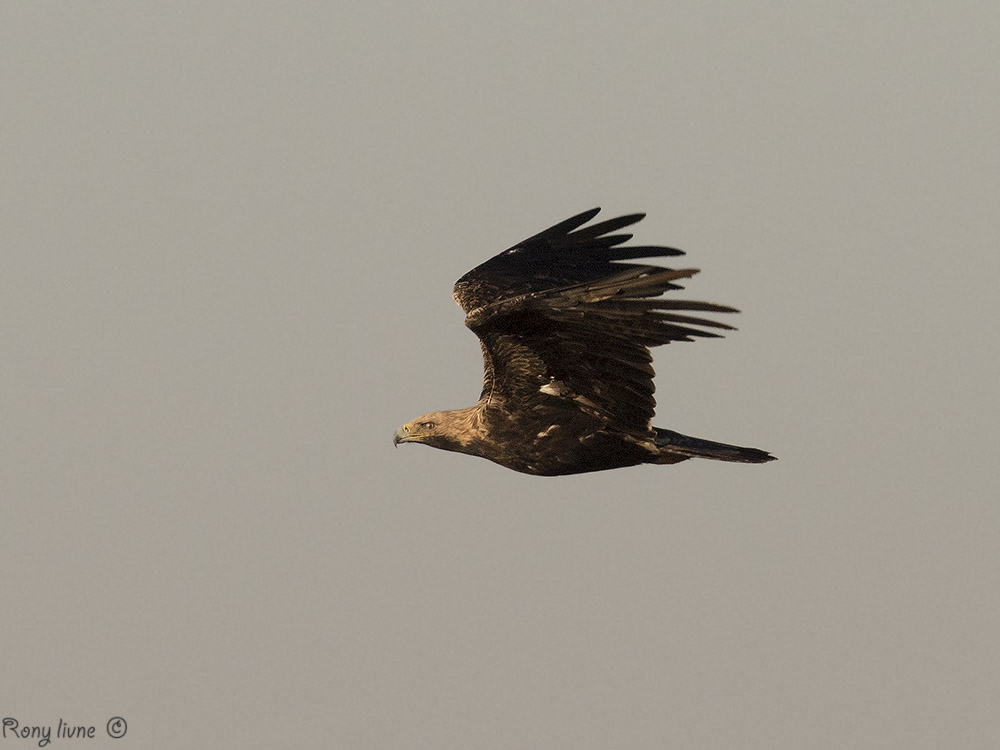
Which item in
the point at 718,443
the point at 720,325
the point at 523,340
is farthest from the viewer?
the point at 718,443

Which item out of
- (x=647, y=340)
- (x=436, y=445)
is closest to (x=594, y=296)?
(x=647, y=340)

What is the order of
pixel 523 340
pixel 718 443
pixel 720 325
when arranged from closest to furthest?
pixel 720 325
pixel 523 340
pixel 718 443

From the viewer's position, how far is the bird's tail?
1330 cm

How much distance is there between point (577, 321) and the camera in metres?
12.2

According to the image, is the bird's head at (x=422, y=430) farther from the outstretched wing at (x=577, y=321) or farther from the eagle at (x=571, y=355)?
the outstretched wing at (x=577, y=321)

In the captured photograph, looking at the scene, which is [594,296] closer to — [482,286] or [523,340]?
[523,340]

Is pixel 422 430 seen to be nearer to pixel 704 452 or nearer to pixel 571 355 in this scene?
pixel 571 355

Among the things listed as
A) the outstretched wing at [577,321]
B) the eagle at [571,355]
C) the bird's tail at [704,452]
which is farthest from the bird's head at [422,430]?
the bird's tail at [704,452]

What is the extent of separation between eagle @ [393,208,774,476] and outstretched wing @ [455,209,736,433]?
0.01 meters

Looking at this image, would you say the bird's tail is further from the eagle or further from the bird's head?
the bird's head

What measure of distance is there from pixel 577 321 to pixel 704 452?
2.10m

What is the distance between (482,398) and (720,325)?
308 centimetres

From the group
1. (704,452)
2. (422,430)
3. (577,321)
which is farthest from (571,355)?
(422,430)

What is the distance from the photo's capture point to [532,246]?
14344 mm
